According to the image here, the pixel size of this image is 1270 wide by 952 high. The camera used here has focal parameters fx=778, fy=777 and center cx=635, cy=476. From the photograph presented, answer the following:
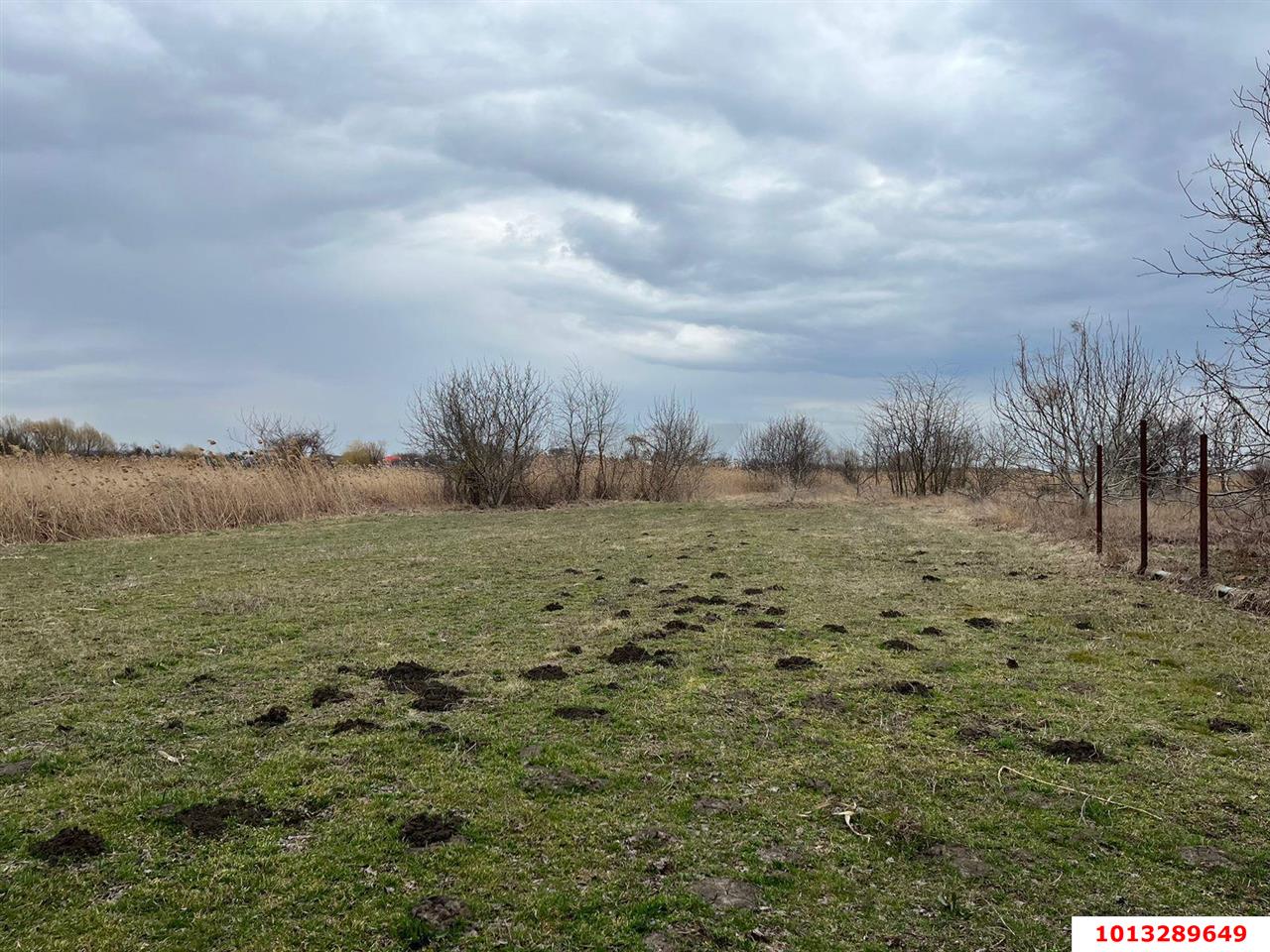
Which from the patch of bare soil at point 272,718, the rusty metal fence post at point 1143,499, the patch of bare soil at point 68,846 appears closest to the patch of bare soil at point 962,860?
the patch of bare soil at point 68,846

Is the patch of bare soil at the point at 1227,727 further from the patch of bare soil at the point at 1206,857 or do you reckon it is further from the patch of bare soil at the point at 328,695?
the patch of bare soil at the point at 328,695

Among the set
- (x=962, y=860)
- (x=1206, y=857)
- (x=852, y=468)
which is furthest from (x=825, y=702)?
(x=852, y=468)

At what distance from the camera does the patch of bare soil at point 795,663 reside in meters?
4.53

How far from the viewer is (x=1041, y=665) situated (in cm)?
468

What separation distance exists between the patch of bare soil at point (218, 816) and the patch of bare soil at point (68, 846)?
23cm

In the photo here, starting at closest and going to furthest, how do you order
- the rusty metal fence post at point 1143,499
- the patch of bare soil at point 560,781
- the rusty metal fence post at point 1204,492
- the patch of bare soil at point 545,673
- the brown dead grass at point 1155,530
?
1. the patch of bare soil at point 560,781
2. the patch of bare soil at point 545,673
3. the rusty metal fence post at point 1204,492
4. the brown dead grass at point 1155,530
5. the rusty metal fence post at point 1143,499

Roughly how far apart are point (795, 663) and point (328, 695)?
8.49ft

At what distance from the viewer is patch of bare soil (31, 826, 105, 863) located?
7.66 ft

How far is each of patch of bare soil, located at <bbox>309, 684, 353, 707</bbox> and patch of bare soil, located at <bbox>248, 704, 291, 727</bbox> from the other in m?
0.17

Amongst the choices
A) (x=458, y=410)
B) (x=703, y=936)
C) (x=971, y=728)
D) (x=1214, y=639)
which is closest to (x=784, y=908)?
(x=703, y=936)

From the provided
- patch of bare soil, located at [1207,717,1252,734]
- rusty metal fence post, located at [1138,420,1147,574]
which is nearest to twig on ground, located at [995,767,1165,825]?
patch of bare soil, located at [1207,717,1252,734]

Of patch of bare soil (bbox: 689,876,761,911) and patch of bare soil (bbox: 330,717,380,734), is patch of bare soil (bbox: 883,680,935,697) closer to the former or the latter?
patch of bare soil (bbox: 689,876,761,911)

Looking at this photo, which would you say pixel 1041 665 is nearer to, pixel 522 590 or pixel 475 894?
pixel 475 894

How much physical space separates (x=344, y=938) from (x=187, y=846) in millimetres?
780
